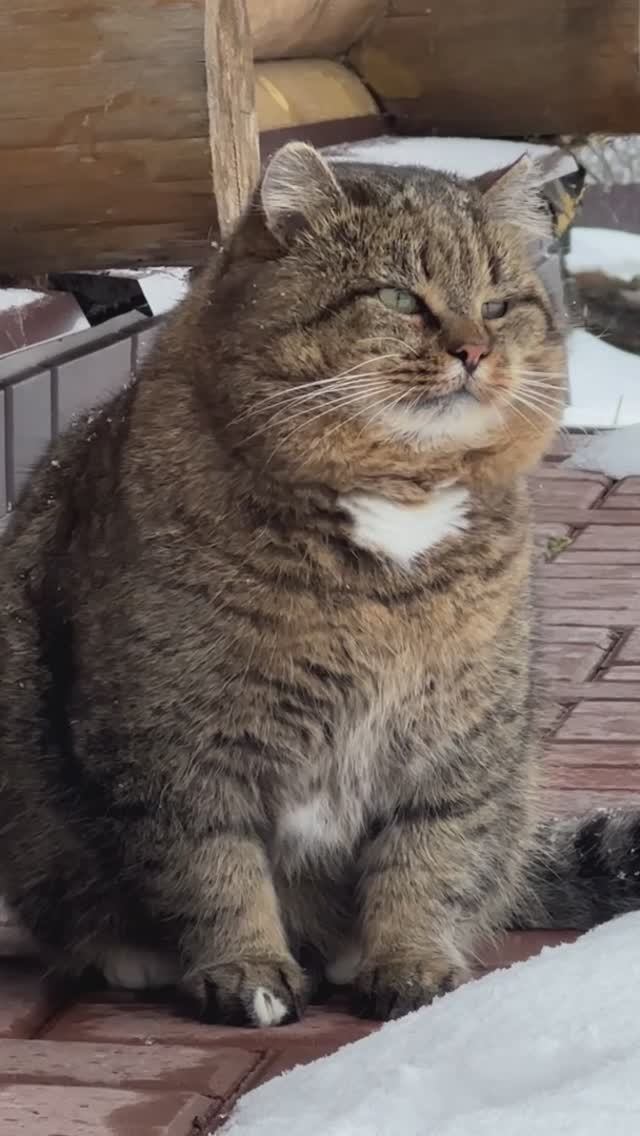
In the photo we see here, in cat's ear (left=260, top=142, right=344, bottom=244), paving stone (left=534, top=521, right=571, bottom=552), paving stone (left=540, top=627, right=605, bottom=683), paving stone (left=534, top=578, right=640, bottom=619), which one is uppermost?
cat's ear (left=260, top=142, right=344, bottom=244)

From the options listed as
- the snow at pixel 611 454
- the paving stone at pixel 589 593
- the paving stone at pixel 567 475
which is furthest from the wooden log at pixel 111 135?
the snow at pixel 611 454

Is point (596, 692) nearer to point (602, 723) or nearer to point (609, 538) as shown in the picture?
point (602, 723)

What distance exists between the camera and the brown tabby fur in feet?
8.07

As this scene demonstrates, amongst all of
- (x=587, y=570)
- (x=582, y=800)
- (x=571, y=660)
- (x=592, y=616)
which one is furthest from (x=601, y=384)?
(x=582, y=800)

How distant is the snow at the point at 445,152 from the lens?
5.32m

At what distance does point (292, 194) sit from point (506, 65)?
11.6ft

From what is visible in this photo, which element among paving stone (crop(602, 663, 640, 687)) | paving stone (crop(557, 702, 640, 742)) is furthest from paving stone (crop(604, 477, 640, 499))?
paving stone (crop(557, 702, 640, 742))

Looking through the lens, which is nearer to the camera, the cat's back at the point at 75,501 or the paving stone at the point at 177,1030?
the paving stone at the point at 177,1030

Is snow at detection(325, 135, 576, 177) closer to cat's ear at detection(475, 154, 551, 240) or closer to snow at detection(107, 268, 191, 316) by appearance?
snow at detection(107, 268, 191, 316)

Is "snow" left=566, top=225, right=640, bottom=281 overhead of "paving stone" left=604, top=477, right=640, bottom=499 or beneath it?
overhead

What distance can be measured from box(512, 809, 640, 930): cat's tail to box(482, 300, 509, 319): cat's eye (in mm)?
715

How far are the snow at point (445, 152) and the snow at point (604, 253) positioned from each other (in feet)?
4.99

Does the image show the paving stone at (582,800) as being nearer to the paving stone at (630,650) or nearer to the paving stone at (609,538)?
the paving stone at (630,650)

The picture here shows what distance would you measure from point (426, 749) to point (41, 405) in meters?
1.72
